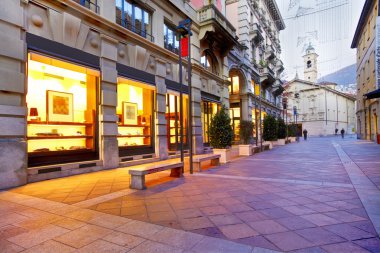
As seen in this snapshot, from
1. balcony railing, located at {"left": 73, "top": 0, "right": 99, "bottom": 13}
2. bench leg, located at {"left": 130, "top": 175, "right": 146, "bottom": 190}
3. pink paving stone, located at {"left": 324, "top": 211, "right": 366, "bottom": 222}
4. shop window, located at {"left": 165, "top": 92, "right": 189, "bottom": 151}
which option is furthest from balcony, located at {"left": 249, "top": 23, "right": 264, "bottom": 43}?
pink paving stone, located at {"left": 324, "top": 211, "right": 366, "bottom": 222}

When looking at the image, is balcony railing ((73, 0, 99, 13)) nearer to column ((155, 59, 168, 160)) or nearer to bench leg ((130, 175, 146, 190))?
column ((155, 59, 168, 160))

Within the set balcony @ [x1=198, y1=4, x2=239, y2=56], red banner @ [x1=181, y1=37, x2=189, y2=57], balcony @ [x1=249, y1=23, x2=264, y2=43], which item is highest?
balcony @ [x1=249, y1=23, x2=264, y2=43]

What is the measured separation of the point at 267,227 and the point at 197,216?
1.17 meters

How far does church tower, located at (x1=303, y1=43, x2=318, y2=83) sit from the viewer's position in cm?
6619

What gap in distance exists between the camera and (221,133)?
11.5 meters

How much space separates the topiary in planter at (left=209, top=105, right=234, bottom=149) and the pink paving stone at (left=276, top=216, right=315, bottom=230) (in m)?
7.51

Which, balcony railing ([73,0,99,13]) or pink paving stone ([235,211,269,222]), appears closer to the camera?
pink paving stone ([235,211,269,222])

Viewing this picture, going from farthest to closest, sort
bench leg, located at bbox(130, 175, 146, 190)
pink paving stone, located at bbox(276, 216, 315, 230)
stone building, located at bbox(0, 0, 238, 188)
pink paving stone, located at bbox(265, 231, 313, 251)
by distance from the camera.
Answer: stone building, located at bbox(0, 0, 238, 188) < bench leg, located at bbox(130, 175, 146, 190) < pink paving stone, located at bbox(276, 216, 315, 230) < pink paving stone, located at bbox(265, 231, 313, 251)

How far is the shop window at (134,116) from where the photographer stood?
11.5 m

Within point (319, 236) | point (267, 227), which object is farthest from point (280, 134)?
point (319, 236)

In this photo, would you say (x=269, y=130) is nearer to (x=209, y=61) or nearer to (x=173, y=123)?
(x=209, y=61)

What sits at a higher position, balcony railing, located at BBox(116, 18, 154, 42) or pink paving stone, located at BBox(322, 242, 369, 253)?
balcony railing, located at BBox(116, 18, 154, 42)

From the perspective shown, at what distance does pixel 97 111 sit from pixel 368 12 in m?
29.5

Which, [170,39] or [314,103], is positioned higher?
[314,103]
